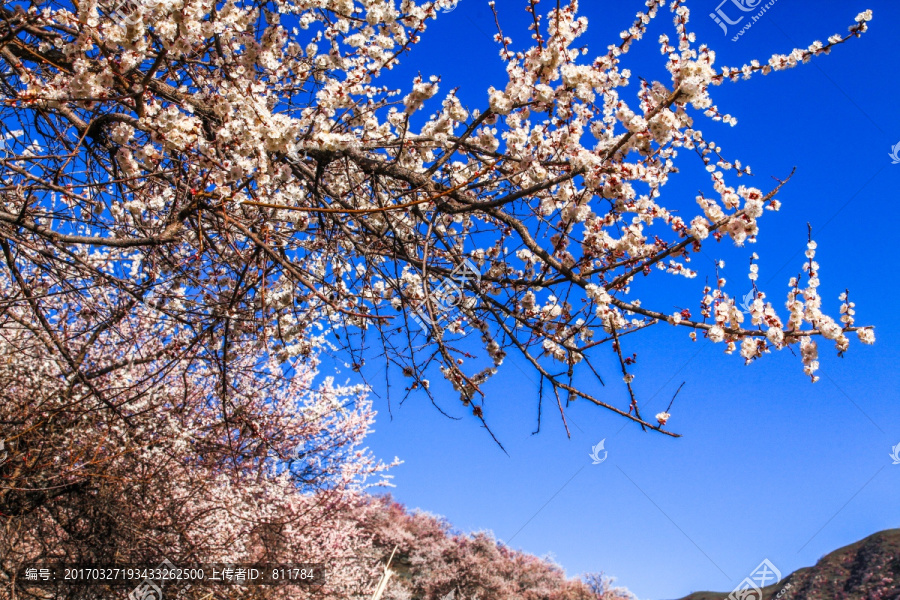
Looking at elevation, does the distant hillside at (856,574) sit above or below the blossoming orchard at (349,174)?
below

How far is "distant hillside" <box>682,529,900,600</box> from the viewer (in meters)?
12.4

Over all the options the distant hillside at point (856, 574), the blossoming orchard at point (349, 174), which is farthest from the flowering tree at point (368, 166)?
the distant hillside at point (856, 574)

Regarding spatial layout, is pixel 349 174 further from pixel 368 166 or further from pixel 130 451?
pixel 130 451

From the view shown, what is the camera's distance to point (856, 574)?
13.2 metres

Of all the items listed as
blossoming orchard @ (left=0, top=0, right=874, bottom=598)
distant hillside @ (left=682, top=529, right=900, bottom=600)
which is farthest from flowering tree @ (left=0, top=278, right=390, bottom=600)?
distant hillside @ (left=682, top=529, right=900, bottom=600)

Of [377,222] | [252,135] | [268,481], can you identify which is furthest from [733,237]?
[268,481]

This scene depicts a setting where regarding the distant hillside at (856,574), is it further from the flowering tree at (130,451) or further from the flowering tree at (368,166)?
the flowering tree at (368,166)

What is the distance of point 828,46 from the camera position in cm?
362

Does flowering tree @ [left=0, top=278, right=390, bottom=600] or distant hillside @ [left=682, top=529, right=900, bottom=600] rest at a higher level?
flowering tree @ [left=0, top=278, right=390, bottom=600]

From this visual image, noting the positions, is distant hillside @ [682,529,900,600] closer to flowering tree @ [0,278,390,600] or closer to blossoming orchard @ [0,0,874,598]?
flowering tree @ [0,278,390,600]

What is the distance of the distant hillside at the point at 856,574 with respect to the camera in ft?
40.7

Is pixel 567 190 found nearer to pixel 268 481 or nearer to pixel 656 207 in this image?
pixel 656 207

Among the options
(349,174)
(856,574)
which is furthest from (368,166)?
(856,574)

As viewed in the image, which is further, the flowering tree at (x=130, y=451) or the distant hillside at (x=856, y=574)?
the distant hillside at (x=856, y=574)
